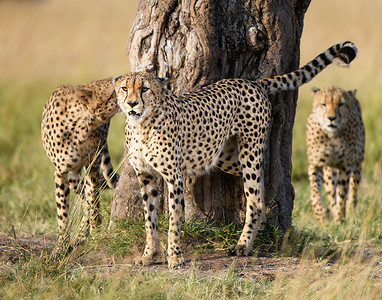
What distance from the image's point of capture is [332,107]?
6.60 meters

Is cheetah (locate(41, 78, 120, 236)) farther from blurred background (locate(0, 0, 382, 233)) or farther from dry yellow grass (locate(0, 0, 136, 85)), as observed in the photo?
dry yellow grass (locate(0, 0, 136, 85))

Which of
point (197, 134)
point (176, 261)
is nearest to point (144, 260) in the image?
point (176, 261)

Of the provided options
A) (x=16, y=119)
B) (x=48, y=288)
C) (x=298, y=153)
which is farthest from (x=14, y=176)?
(x=48, y=288)

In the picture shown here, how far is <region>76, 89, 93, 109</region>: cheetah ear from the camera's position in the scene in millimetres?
4797

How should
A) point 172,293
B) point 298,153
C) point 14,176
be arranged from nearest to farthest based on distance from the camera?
point 172,293
point 14,176
point 298,153

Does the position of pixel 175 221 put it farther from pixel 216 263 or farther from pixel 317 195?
pixel 317 195

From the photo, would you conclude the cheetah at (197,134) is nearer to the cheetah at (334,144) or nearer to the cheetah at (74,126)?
the cheetah at (74,126)

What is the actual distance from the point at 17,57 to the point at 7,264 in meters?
11.2

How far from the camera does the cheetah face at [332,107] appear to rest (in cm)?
661

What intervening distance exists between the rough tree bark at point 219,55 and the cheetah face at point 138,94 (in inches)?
23.0

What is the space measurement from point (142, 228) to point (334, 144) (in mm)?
2784

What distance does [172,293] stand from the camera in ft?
11.6

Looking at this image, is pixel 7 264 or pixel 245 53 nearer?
pixel 7 264

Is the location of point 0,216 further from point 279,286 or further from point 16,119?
point 16,119
